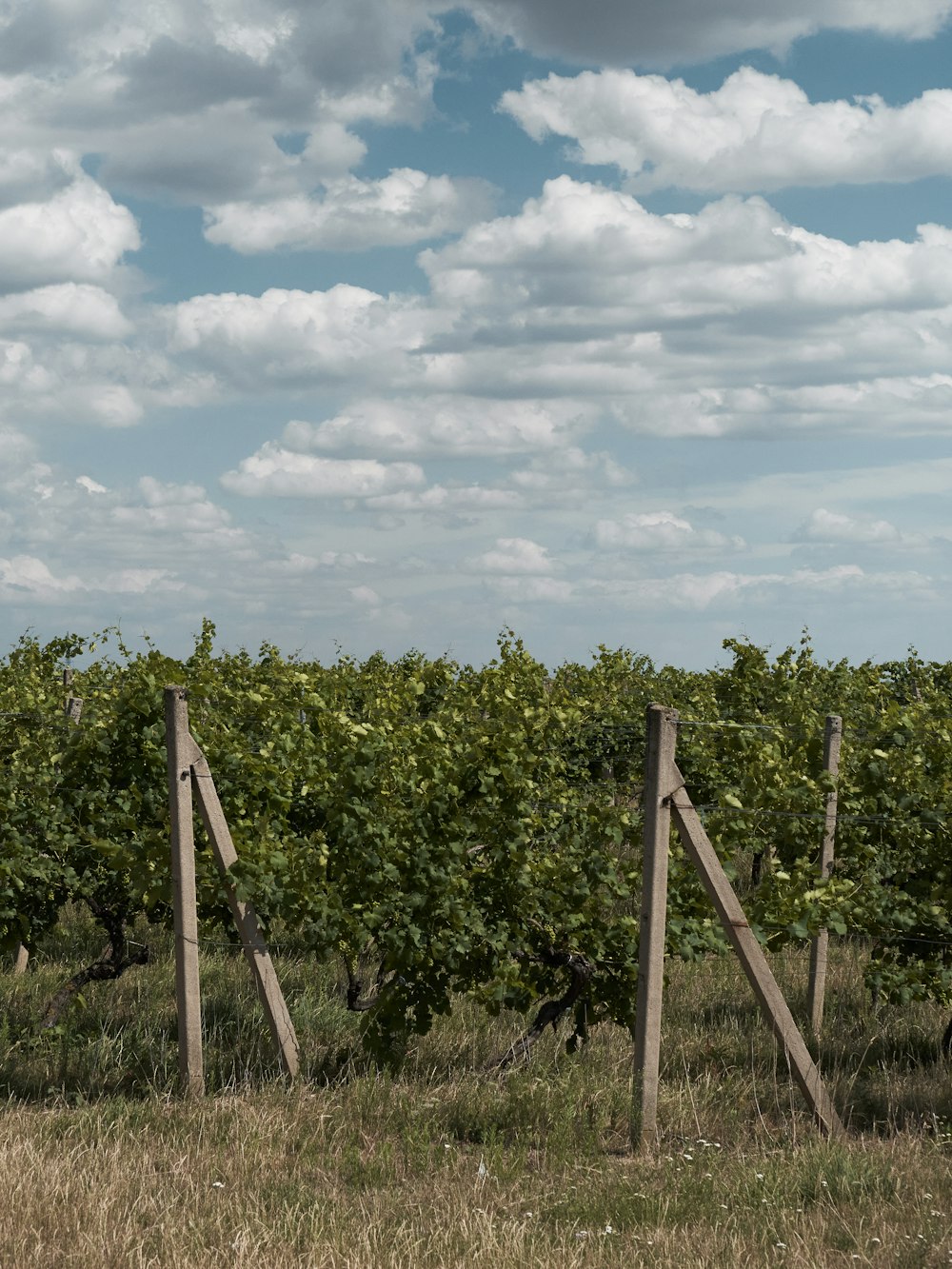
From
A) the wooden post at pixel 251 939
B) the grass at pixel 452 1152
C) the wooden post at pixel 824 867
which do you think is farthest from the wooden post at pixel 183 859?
the wooden post at pixel 824 867

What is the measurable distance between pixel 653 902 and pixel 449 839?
123 cm

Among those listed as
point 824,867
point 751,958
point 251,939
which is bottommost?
point 251,939

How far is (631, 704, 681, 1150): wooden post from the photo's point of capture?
6.28 metres

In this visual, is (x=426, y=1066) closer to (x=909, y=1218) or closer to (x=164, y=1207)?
(x=164, y=1207)

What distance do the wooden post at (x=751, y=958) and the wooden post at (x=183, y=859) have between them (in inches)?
102

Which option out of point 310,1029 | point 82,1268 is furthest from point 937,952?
point 82,1268

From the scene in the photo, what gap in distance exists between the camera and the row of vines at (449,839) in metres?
7.01

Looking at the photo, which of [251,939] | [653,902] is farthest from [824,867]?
[251,939]

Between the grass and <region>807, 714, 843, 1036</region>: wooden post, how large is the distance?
21cm

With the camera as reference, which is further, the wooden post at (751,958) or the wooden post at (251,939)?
the wooden post at (251,939)

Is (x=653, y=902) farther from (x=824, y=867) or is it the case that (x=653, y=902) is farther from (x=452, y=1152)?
(x=824, y=867)

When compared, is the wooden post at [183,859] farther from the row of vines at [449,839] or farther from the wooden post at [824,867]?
the wooden post at [824,867]

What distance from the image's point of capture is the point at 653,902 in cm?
637

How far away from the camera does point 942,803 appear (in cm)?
806
